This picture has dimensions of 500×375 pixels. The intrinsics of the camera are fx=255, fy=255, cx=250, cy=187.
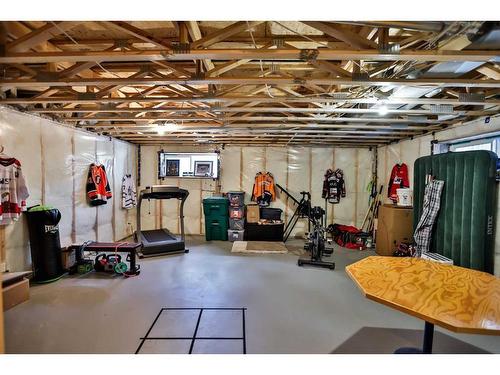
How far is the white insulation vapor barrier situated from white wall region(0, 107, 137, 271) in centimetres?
100

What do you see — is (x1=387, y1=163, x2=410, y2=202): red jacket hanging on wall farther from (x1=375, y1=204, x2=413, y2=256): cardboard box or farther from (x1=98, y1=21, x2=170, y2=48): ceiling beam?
(x1=98, y1=21, x2=170, y2=48): ceiling beam

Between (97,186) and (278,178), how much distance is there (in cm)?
417

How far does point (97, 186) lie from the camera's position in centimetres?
493

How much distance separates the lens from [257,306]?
2.93 m

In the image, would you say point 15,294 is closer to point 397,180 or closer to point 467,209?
point 467,209

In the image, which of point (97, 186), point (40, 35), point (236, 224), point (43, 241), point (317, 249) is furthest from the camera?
point (236, 224)

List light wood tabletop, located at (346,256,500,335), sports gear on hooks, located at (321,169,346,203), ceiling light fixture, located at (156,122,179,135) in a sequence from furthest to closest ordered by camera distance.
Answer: sports gear on hooks, located at (321,169,346,203)
ceiling light fixture, located at (156,122,179,135)
light wood tabletop, located at (346,256,500,335)

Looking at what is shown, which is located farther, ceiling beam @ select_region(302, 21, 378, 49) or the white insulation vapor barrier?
the white insulation vapor barrier

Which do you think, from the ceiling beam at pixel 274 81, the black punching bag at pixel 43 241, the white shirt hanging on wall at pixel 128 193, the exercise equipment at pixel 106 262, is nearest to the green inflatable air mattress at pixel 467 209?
the ceiling beam at pixel 274 81

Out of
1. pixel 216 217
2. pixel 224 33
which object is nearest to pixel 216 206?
pixel 216 217

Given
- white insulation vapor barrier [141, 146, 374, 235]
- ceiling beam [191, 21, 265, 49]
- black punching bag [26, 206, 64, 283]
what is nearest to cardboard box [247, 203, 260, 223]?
white insulation vapor barrier [141, 146, 374, 235]

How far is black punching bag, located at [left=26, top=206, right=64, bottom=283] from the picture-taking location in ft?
11.6
